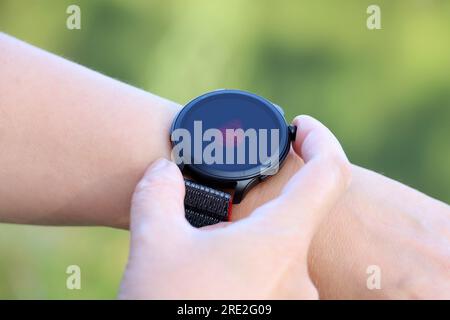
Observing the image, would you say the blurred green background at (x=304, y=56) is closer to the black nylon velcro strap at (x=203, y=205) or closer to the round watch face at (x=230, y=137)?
the round watch face at (x=230, y=137)

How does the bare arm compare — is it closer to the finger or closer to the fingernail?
the fingernail

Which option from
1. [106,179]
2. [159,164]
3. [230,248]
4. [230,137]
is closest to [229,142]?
[230,137]

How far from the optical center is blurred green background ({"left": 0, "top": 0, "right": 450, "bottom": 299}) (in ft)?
9.32

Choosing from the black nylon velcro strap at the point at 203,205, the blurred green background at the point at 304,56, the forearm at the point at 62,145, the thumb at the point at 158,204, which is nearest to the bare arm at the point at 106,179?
the forearm at the point at 62,145

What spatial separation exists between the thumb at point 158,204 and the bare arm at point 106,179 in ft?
0.96

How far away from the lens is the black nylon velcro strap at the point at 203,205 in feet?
4.45

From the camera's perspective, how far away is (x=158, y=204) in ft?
3.71

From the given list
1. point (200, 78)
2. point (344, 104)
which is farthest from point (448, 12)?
point (200, 78)

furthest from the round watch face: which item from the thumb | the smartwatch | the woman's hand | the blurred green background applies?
the blurred green background

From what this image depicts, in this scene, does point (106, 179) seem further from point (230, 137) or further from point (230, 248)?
point (230, 248)

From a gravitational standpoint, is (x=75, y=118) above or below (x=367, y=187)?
above

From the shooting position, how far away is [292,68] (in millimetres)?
3004
